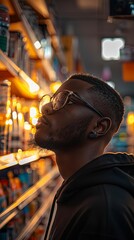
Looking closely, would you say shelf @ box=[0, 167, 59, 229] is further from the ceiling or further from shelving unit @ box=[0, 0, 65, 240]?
the ceiling

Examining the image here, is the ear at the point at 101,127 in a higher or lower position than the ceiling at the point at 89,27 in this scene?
lower

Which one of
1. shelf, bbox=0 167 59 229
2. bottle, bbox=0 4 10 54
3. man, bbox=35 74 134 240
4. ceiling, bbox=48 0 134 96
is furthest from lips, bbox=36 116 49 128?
ceiling, bbox=48 0 134 96

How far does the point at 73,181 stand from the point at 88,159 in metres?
0.17

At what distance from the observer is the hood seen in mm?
1615

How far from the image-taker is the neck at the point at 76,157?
180 centimetres

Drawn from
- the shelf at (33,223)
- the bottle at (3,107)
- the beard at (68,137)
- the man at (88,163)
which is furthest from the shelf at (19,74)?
the shelf at (33,223)

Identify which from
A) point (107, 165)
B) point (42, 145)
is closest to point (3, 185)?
point (42, 145)

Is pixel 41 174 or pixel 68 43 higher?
pixel 68 43

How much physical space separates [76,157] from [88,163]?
0.11 metres

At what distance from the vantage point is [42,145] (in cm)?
185

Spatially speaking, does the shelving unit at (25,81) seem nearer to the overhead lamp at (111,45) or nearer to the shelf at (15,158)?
the shelf at (15,158)

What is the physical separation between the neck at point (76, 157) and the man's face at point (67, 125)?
3cm

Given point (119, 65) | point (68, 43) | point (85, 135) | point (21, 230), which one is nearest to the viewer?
point (85, 135)

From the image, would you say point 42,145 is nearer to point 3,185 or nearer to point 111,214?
point 111,214
